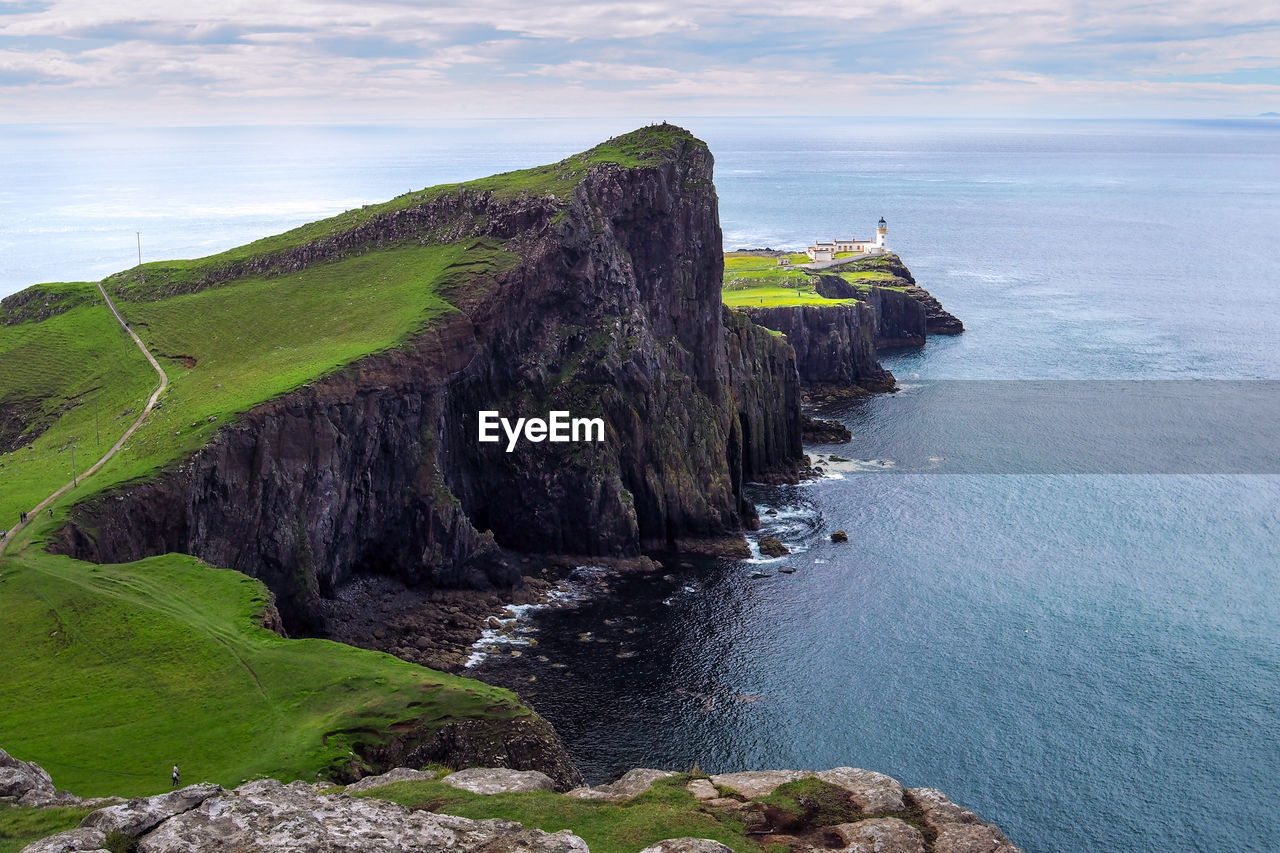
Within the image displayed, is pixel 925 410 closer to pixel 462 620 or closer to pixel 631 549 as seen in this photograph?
pixel 631 549

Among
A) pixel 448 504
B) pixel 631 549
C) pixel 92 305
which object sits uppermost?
pixel 92 305

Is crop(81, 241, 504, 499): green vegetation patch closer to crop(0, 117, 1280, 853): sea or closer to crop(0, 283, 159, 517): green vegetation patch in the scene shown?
crop(0, 283, 159, 517): green vegetation patch

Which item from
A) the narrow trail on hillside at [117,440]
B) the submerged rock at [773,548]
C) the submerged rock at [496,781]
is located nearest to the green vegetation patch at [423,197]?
the narrow trail on hillside at [117,440]

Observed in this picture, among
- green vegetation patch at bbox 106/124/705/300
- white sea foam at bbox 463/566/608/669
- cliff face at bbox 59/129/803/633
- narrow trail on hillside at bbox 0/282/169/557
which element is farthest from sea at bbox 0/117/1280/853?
green vegetation patch at bbox 106/124/705/300

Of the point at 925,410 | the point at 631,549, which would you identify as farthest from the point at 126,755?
the point at 925,410

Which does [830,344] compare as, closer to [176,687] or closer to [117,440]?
[117,440]

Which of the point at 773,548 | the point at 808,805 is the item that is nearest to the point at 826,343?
the point at 773,548
